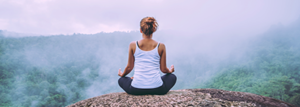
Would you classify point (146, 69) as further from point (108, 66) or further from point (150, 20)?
point (108, 66)

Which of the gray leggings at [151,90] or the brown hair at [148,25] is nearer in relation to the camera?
the brown hair at [148,25]

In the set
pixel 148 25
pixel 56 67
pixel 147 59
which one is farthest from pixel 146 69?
pixel 56 67

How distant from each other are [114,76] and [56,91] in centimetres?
3178

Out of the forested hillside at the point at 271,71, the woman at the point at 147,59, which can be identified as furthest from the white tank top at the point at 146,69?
the forested hillside at the point at 271,71

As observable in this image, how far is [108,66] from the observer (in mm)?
88750

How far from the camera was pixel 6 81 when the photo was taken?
57844 mm

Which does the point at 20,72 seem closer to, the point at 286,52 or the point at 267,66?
the point at 267,66

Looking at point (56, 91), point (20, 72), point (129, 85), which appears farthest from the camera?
point (20, 72)

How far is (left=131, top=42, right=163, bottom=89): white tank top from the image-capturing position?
7.82 feet

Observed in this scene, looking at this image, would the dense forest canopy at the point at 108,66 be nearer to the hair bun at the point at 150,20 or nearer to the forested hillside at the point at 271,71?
the forested hillside at the point at 271,71

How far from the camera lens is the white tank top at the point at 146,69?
2383 millimetres

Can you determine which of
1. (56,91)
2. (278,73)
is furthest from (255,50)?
(56,91)

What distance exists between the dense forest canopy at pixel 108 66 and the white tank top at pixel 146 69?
118ft

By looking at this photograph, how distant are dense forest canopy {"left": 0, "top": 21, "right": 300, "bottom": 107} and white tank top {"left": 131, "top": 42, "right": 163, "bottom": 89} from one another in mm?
35981
